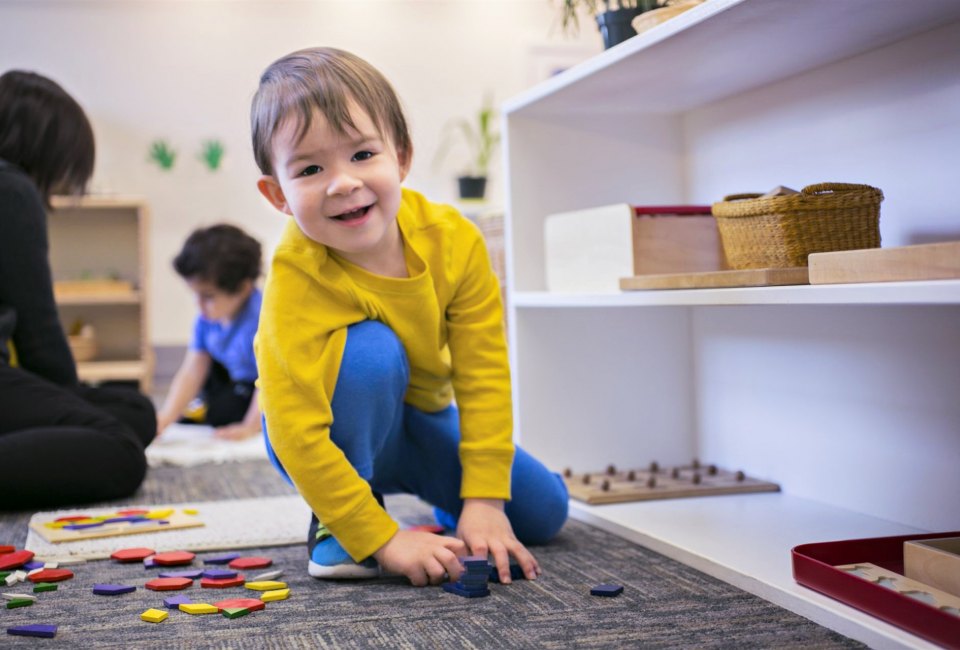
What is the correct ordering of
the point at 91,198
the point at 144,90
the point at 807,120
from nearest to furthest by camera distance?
the point at 807,120
the point at 91,198
the point at 144,90

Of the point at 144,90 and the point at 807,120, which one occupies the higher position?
the point at 144,90

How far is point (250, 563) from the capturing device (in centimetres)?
127

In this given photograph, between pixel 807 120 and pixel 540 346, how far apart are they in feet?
1.78

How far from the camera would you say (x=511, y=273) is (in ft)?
5.86

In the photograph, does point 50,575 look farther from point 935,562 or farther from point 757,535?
point 935,562

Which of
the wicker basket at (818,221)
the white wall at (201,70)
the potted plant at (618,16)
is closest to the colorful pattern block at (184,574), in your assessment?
the wicker basket at (818,221)

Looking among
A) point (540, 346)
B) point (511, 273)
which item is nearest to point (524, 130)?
point (511, 273)

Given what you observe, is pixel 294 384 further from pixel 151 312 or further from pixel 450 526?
pixel 151 312

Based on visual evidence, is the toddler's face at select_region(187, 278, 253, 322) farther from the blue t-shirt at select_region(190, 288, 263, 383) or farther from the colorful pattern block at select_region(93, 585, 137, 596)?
the colorful pattern block at select_region(93, 585, 137, 596)

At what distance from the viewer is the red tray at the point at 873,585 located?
33.5 inches

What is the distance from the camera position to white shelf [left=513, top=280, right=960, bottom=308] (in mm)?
866

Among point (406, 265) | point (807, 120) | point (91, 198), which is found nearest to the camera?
point (406, 265)

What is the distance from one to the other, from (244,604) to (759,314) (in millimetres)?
977

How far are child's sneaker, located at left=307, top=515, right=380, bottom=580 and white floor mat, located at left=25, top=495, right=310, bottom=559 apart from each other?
0.70 ft
